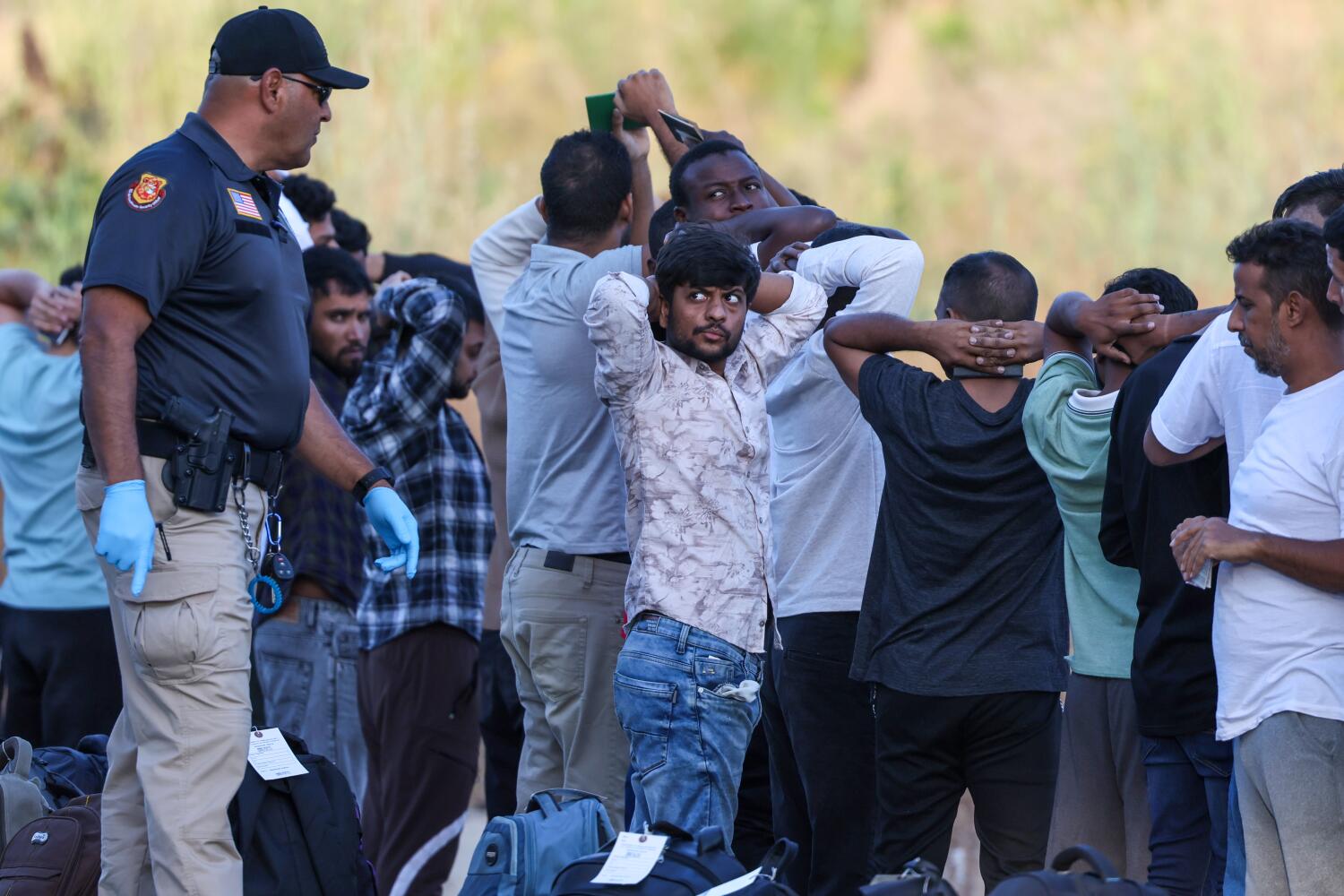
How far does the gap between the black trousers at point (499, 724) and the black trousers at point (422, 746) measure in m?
0.06

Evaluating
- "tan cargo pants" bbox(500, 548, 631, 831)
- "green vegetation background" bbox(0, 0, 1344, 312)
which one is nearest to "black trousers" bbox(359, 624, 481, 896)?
"tan cargo pants" bbox(500, 548, 631, 831)

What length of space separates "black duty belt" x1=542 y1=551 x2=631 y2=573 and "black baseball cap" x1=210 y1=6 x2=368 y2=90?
3.96ft

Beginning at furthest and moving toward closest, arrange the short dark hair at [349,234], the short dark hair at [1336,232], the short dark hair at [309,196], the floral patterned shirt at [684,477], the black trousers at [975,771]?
the short dark hair at [349,234] → the short dark hair at [309,196] → the black trousers at [975,771] → the floral patterned shirt at [684,477] → the short dark hair at [1336,232]

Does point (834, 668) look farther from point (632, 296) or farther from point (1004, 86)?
point (1004, 86)

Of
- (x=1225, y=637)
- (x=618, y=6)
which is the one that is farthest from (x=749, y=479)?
(x=618, y=6)

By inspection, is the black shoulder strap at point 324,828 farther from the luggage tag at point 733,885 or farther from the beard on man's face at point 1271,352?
the beard on man's face at point 1271,352

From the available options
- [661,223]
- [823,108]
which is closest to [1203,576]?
[661,223]

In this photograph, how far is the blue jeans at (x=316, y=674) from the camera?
16.8 feet

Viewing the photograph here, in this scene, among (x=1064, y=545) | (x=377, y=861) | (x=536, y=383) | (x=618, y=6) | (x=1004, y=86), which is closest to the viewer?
→ (x=1064, y=545)

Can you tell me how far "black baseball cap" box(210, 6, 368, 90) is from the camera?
3.59 meters

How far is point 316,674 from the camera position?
5.14 meters

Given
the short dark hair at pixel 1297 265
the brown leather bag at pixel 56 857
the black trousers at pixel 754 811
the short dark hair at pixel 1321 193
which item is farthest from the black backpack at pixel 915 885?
the brown leather bag at pixel 56 857

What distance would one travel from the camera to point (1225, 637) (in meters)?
3.06

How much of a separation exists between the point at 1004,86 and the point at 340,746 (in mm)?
11346
